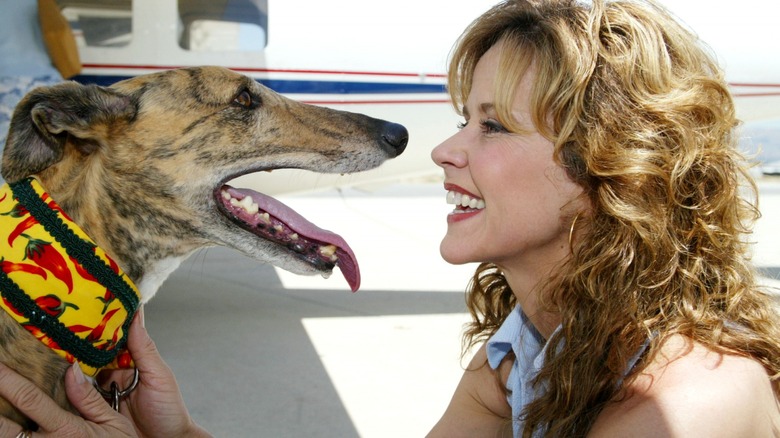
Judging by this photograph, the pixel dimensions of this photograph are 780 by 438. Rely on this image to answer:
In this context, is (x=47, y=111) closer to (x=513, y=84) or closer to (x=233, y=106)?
(x=233, y=106)

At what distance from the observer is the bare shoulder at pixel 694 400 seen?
1.42m

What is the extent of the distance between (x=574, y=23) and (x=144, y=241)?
118 centimetres

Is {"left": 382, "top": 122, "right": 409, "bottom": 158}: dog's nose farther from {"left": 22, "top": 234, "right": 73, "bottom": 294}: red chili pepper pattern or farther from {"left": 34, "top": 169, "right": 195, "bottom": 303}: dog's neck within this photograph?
{"left": 22, "top": 234, "right": 73, "bottom": 294}: red chili pepper pattern

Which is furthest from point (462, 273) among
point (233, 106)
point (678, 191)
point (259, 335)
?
point (678, 191)

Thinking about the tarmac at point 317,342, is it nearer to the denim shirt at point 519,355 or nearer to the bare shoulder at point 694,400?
the denim shirt at point 519,355

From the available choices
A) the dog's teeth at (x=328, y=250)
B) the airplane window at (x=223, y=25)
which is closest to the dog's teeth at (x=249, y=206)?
the dog's teeth at (x=328, y=250)

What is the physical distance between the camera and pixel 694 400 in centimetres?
144

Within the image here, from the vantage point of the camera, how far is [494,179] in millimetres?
1735

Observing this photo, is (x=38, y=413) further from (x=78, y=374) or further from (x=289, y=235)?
(x=289, y=235)

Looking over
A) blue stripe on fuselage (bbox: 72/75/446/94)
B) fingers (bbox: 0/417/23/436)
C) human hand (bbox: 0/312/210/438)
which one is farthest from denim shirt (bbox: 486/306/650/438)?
blue stripe on fuselage (bbox: 72/75/446/94)

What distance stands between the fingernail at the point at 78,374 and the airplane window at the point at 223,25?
148 inches

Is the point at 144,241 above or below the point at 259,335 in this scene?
above

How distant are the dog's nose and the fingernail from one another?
108cm

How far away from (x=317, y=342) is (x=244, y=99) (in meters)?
2.51
